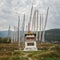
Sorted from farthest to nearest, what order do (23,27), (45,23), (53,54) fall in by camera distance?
(23,27) < (45,23) < (53,54)

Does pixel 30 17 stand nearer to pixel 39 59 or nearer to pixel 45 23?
pixel 45 23

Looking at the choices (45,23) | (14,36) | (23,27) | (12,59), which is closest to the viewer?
(12,59)

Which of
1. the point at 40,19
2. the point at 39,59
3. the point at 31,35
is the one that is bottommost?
the point at 39,59

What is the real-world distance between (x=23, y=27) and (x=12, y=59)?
64.9 metres

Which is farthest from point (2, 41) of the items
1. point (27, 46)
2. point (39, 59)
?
point (39, 59)

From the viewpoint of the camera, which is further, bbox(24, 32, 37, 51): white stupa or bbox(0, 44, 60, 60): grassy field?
bbox(24, 32, 37, 51): white stupa

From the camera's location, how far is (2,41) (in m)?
132

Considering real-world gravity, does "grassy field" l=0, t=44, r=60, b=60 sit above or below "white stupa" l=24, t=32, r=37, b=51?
below

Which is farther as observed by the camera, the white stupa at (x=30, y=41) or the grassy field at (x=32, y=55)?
the white stupa at (x=30, y=41)

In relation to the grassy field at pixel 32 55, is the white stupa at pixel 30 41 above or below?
above

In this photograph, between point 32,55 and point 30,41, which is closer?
point 32,55

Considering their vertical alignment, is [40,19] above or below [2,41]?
above

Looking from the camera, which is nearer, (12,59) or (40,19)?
(12,59)

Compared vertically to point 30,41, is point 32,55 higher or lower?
lower
